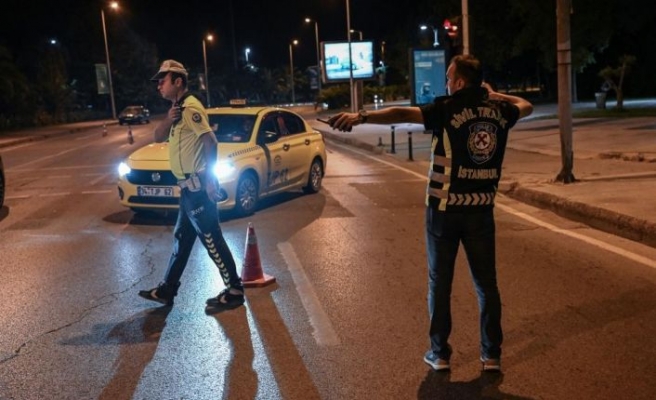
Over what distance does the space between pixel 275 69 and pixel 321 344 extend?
336 feet

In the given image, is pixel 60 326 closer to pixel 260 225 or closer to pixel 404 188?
pixel 260 225

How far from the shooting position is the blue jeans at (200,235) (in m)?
5.98

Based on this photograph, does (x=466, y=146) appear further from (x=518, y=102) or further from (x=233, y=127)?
(x=233, y=127)

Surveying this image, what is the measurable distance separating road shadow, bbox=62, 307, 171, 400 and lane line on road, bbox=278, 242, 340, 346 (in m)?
1.18

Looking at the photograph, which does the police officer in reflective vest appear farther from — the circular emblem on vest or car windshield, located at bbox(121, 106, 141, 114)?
car windshield, located at bbox(121, 106, 141, 114)

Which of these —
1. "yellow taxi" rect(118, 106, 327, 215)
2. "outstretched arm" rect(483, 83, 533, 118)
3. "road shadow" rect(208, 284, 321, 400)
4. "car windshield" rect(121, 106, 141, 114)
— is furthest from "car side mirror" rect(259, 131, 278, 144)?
"car windshield" rect(121, 106, 141, 114)

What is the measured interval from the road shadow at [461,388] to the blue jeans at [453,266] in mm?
133

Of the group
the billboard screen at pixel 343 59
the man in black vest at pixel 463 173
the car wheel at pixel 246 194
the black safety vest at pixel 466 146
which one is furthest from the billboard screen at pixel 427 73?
the black safety vest at pixel 466 146

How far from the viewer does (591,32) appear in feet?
113

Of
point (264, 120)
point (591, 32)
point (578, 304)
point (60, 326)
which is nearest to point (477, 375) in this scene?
point (578, 304)

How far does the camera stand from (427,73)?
1054 inches

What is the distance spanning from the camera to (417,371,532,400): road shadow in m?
4.23

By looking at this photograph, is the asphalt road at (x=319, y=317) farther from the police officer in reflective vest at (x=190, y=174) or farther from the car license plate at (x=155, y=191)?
the car license plate at (x=155, y=191)

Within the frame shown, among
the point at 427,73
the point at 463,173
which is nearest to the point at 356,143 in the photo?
the point at 427,73
